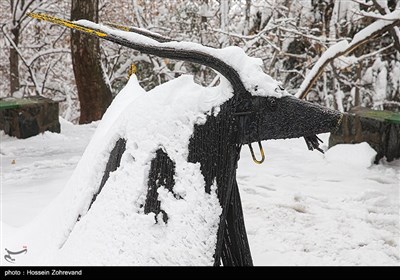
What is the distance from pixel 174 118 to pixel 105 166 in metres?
0.42

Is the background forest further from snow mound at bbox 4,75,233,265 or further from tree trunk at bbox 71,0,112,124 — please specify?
snow mound at bbox 4,75,233,265

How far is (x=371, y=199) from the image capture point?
4.60m

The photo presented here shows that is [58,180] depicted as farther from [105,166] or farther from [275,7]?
[275,7]

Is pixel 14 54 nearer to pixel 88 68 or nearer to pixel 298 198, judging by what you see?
pixel 88 68

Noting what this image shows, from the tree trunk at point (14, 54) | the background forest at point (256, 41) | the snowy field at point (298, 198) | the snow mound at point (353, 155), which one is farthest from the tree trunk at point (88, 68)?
the snow mound at point (353, 155)

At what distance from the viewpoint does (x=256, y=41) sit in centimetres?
930

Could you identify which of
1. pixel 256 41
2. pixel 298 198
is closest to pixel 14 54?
pixel 256 41

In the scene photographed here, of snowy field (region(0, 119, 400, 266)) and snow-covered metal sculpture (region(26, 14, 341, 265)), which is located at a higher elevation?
snow-covered metal sculpture (region(26, 14, 341, 265))

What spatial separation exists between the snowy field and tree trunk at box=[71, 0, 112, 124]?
2.04 meters

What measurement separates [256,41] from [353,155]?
13.5 feet

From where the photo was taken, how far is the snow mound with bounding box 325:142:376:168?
5.83m

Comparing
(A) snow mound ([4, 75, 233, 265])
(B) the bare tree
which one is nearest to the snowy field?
(A) snow mound ([4, 75, 233, 265])

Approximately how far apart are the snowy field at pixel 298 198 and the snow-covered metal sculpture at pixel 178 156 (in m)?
0.99

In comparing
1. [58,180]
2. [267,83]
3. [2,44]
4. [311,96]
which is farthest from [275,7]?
[2,44]
